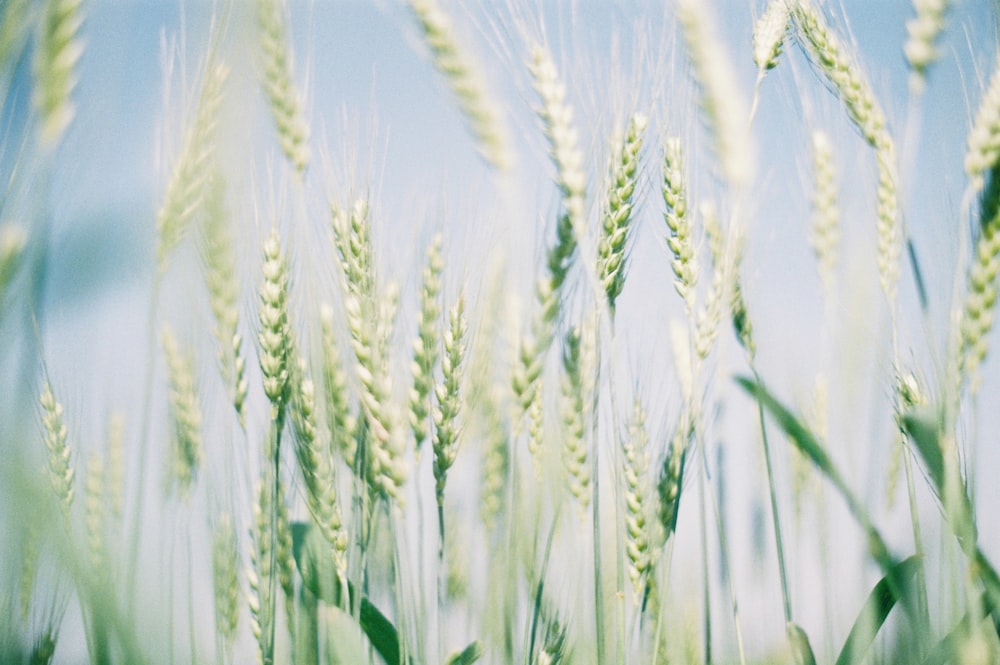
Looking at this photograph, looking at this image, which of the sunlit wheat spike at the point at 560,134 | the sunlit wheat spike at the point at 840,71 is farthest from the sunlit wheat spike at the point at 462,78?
the sunlit wheat spike at the point at 840,71

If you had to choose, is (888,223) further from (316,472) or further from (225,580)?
(225,580)

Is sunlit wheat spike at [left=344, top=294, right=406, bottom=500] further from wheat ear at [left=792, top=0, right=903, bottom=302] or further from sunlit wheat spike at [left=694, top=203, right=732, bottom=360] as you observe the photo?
wheat ear at [left=792, top=0, right=903, bottom=302]

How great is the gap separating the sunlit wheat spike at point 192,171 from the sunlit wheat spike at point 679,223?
0.65 m

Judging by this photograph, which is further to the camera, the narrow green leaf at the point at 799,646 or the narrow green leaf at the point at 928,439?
the narrow green leaf at the point at 799,646

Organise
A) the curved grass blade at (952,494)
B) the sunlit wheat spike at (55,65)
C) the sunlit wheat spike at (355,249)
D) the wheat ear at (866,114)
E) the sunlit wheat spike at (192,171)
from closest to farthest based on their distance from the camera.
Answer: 1. the sunlit wheat spike at (55,65)
2. the curved grass blade at (952,494)
3. the sunlit wheat spike at (192,171)
4. the sunlit wheat spike at (355,249)
5. the wheat ear at (866,114)

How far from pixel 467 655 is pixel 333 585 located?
0.69 ft

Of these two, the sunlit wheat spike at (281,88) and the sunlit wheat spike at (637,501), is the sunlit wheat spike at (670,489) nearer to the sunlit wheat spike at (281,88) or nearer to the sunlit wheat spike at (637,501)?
the sunlit wheat spike at (637,501)

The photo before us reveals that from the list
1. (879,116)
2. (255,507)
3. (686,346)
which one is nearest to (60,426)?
(255,507)

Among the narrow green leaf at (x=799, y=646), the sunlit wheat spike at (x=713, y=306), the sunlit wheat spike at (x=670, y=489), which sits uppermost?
the sunlit wheat spike at (x=713, y=306)

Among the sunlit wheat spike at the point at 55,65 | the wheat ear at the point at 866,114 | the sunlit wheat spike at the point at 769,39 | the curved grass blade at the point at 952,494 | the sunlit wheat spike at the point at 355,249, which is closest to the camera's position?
the sunlit wheat spike at the point at 55,65

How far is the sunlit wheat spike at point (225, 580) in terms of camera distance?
3.61ft

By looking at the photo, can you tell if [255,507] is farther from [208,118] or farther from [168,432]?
[208,118]

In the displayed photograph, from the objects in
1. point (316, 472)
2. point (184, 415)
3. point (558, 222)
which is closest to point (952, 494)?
point (558, 222)

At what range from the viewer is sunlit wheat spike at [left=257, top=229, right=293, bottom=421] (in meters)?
1.02
